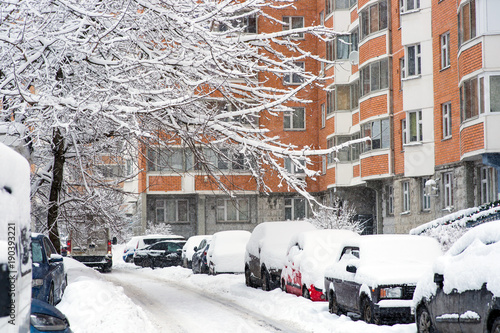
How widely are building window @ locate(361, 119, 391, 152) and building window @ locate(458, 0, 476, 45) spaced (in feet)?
34.5

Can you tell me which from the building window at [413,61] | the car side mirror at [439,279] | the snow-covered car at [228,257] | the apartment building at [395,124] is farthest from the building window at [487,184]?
the car side mirror at [439,279]

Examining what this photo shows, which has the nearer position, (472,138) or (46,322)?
(46,322)

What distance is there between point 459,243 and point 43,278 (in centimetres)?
751

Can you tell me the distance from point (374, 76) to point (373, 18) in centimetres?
292

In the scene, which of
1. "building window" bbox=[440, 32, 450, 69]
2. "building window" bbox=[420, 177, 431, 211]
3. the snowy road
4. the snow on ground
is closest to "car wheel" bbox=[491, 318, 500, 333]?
the snow on ground

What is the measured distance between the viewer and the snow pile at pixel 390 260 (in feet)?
42.8

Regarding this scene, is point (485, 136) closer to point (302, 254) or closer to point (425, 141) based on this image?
point (425, 141)

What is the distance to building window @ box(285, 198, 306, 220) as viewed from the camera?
179 ft

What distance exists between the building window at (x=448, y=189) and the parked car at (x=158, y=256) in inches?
486

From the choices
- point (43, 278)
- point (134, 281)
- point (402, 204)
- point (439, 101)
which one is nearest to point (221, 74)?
point (43, 278)

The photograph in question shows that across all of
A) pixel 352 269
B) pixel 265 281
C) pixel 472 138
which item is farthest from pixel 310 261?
pixel 472 138

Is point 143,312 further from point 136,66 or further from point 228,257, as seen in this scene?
point 228,257

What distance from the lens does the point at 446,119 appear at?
33.3m

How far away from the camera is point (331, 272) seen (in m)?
15.4
